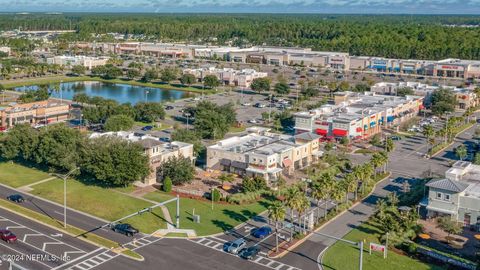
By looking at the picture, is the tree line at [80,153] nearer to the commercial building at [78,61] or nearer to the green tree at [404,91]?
the green tree at [404,91]

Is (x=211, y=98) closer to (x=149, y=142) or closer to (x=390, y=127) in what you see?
(x=390, y=127)

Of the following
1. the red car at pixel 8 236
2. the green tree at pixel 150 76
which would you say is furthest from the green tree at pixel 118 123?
the green tree at pixel 150 76

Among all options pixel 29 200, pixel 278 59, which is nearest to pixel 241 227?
pixel 29 200

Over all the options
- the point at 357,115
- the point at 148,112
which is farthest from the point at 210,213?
the point at 148,112

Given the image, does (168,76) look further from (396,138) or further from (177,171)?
(177,171)

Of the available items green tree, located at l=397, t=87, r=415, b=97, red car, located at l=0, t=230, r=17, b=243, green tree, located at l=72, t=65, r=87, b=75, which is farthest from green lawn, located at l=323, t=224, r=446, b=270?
green tree, located at l=72, t=65, r=87, b=75

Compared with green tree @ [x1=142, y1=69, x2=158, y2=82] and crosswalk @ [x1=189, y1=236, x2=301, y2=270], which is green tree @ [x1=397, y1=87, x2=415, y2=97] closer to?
green tree @ [x1=142, y1=69, x2=158, y2=82]
